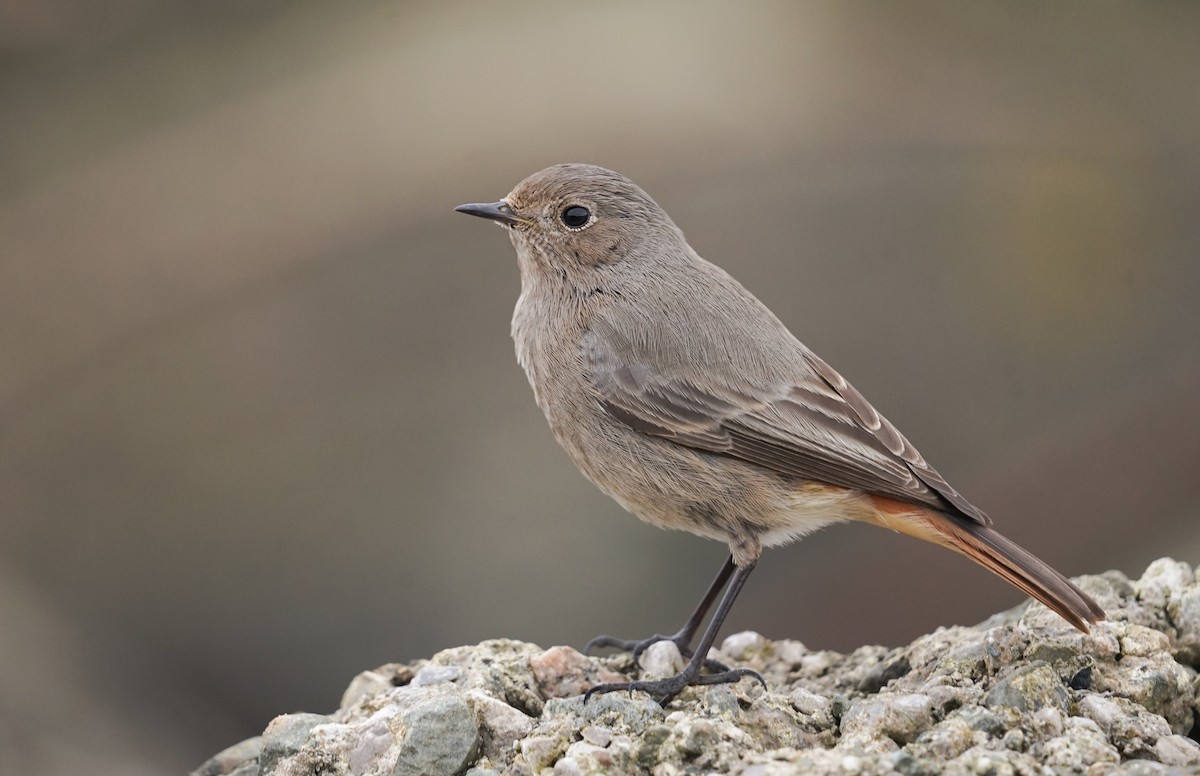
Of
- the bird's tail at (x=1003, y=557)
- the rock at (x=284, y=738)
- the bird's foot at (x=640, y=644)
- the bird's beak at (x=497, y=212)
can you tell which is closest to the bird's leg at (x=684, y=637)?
the bird's foot at (x=640, y=644)

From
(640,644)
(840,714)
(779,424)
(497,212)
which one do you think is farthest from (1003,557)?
(497,212)

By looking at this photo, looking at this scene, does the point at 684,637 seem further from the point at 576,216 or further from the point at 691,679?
the point at 576,216

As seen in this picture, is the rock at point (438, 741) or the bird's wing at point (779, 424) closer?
the rock at point (438, 741)

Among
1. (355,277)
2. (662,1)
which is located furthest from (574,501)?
(662,1)

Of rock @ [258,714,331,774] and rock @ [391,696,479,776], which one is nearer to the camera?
rock @ [391,696,479,776]

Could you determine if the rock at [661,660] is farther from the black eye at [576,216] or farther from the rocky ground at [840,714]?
the black eye at [576,216]

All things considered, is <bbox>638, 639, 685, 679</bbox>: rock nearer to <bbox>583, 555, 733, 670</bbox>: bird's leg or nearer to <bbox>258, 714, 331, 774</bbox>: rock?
<bbox>583, 555, 733, 670</bbox>: bird's leg

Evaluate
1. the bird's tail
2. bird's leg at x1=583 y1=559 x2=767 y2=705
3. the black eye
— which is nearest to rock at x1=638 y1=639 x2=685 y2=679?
bird's leg at x1=583 y1=559 x2=767 y2=705
